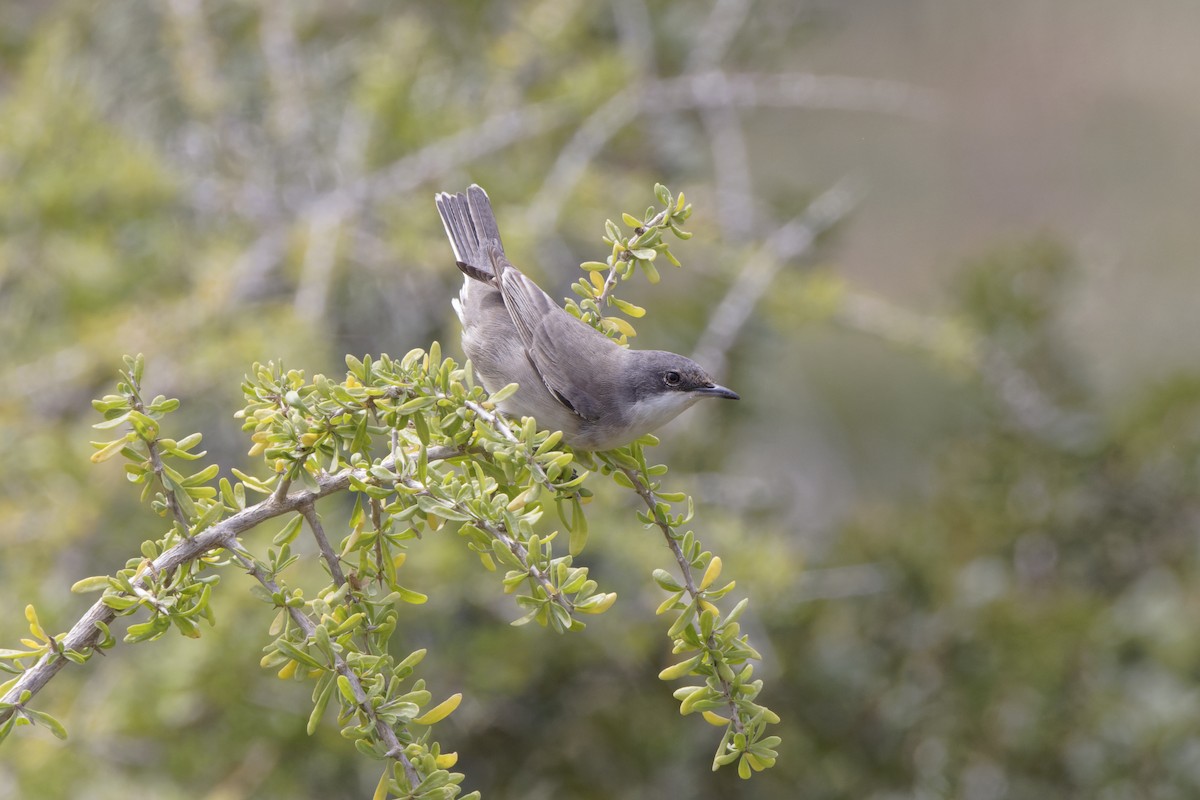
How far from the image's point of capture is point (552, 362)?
9.77 feet

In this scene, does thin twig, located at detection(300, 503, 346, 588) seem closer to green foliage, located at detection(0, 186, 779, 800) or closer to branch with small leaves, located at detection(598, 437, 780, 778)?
green foliage, located at detection(0, 186, 779, 800)

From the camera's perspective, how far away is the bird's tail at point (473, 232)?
3.28 meters

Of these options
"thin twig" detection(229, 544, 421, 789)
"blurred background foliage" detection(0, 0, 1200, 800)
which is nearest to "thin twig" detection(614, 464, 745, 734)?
"thin twig" detection(229, 544, 421, 789)

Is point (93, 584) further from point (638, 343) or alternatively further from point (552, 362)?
point (638, 343)

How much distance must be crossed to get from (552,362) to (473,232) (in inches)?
23.4

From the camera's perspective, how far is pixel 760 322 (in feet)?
17.2

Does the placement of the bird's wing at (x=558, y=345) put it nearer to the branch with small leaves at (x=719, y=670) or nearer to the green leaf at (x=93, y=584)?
the branch with small leaves at (x=719, y=670)

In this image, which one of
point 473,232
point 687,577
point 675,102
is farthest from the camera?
point 675,102

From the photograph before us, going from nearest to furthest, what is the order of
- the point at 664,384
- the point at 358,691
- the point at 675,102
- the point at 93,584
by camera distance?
1. the point at 358,691
2. the point at 93,584
3. the point at 664,384
4. the point at 675,102

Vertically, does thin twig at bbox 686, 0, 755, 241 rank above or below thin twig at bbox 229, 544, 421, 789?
above

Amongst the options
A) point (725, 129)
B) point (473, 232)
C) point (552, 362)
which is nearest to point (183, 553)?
point (552, 362)

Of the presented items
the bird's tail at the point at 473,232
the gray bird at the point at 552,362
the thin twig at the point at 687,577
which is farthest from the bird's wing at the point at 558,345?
the thin twig at the point at 687,577

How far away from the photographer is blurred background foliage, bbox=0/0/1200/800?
4.06 m

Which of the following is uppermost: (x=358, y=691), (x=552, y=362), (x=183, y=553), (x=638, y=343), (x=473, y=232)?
(x=638, y=343)
